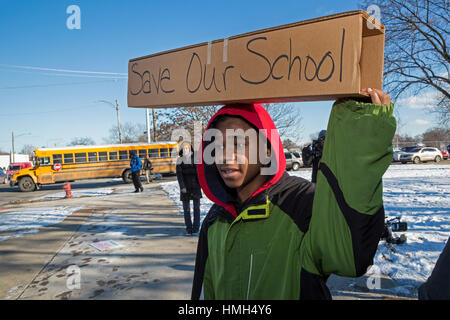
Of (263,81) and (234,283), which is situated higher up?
(263,81)

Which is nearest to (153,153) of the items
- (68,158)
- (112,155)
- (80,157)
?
(112,155)

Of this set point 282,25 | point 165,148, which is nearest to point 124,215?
point 282,25

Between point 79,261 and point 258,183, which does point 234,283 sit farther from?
point 79,261

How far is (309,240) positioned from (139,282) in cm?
318

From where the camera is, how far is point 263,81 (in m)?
1.06

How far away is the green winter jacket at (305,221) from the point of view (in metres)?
0.80

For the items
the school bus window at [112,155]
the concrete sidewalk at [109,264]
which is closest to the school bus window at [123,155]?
the school bus window at [112,155]

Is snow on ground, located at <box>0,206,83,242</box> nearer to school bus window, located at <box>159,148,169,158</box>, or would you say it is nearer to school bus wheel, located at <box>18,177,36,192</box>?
school bus wheel, located at <box>18,177,36,192</box>

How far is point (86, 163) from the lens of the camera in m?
18.5

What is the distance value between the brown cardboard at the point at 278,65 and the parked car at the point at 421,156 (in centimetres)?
3112

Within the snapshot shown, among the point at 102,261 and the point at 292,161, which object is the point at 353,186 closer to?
the point at 102,261

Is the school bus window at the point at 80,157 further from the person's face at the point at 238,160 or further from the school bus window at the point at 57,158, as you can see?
the person's face at the point at 238,160

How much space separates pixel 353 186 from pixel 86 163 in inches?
788

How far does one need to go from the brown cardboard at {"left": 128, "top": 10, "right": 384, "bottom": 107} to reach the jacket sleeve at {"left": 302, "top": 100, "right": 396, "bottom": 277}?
0.38 ft
